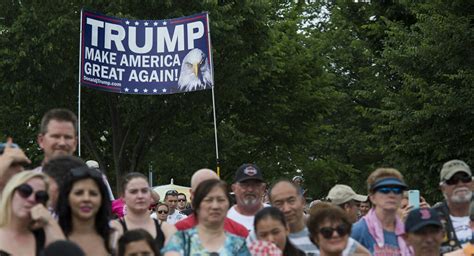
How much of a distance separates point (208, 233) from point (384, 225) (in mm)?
1522

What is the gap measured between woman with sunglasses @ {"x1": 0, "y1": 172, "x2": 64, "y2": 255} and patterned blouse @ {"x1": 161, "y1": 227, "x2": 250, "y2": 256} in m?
0.82

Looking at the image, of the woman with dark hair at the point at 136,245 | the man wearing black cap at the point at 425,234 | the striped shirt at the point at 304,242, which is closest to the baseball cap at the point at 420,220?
the man wearing black cap at the point at 425,234

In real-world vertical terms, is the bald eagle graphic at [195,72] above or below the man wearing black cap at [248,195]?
above

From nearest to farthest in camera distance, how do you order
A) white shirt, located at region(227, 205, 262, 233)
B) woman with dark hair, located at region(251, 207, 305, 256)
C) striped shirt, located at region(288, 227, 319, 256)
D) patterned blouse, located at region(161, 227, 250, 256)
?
patterned blouse, located at region(161, 227, 250, 256)
woman with dark hair, located at region(251, 207, 305, 256)
striped shirt, located at region(288, 227, 319, 256)
white shirt, located at region(227, 205, 262, 233)

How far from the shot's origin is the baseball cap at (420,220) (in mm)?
6051

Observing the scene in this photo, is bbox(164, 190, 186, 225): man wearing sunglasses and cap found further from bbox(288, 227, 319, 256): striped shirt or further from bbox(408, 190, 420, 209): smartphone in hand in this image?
bbox(288, 227, 319, 256): striped shirt

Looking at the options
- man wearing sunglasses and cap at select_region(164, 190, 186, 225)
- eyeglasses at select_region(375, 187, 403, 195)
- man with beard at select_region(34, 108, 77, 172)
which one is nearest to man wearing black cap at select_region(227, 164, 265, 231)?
eyeglasses at select_region(375, 187, 403, 195)

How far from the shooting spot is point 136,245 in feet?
19.2

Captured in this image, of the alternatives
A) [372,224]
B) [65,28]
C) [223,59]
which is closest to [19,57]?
[65,28]

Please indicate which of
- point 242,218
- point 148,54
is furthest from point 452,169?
point 148,54

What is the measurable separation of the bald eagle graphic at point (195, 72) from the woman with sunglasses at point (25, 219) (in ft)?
39.9

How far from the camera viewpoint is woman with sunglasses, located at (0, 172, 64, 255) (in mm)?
5707

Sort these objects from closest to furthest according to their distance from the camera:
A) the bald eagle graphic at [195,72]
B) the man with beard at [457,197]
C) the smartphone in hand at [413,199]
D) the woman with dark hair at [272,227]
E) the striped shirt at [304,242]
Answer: the woman with dark hair at [272,227]
the striped shirt at [304,242]
the man with beard at [457,197]
the smartphone in hand at [413,199]
the bald eagle graphic at [195,72]

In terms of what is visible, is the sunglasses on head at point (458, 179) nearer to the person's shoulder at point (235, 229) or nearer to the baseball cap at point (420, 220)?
the baseball cap at point (420, 220)
